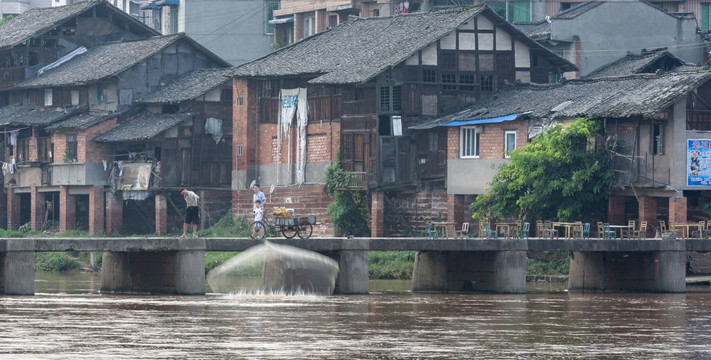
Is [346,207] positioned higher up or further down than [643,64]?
further down

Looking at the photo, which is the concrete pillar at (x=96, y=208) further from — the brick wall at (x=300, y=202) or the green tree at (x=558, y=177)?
the green tree at (x=558, y=177)

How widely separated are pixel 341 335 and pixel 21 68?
160ft

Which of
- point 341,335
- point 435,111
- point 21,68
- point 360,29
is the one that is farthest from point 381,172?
point 341,335

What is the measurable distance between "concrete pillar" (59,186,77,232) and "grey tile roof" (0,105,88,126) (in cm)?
336

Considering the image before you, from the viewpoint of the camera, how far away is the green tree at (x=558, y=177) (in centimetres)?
5703

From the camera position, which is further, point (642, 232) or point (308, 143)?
point (308, 143)

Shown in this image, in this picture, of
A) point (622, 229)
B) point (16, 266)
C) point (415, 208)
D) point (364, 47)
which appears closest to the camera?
point (16, 266)

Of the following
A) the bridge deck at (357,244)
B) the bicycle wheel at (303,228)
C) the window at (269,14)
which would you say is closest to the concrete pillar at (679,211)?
the bridge deck at (357,244)

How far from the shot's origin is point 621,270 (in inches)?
2018

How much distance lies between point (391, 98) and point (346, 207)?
→ 4.95m

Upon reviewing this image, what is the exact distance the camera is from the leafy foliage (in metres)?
66.8

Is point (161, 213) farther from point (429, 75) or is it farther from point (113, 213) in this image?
point (429, 75)

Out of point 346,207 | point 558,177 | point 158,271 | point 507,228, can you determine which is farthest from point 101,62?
point 158,271

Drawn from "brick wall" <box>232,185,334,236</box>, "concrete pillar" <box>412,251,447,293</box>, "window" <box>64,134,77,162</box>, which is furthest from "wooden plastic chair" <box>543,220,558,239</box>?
"window" <box>64,134,77,162</box>
